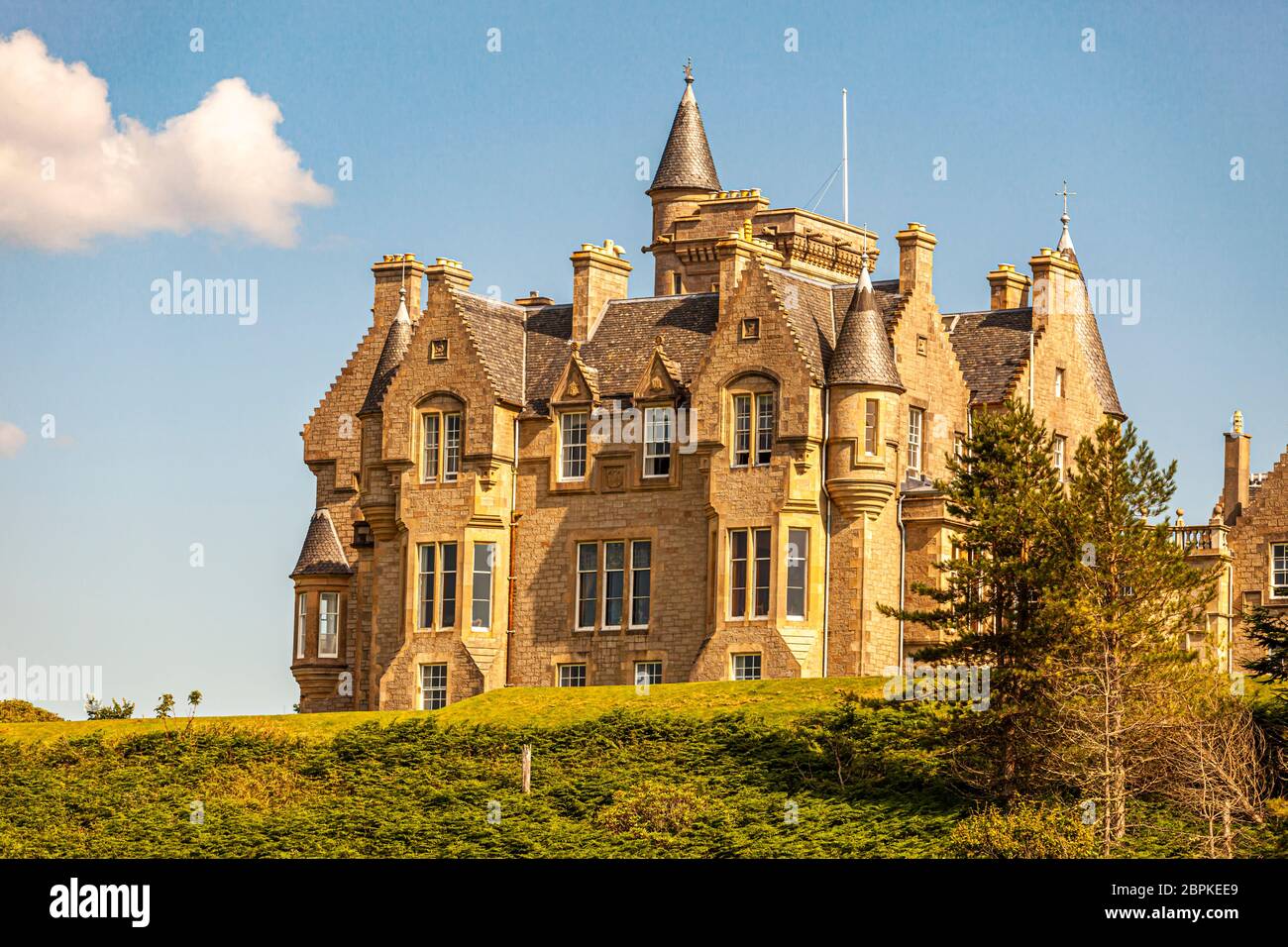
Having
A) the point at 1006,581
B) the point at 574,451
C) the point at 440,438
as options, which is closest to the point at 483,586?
the point at 440,438

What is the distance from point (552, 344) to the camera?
72188 millimetres

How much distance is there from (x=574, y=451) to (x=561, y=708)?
9537 millimetres

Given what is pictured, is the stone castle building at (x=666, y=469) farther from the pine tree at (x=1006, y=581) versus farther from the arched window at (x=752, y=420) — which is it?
the pine tree at (x=1006, y=581)

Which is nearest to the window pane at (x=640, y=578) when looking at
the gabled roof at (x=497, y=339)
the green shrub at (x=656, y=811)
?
the gabled roof at (x=497, y=339)

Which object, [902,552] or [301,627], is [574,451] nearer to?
[902,552]

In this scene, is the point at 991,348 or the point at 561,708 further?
the point at 991,348

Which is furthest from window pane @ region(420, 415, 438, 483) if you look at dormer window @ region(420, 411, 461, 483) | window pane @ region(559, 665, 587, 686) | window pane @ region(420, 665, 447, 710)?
window pane @ region(559, 665, 587, 686)

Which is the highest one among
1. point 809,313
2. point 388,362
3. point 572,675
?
point 809,313

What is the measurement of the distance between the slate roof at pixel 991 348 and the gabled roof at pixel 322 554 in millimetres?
17798

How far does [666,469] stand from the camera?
68688 mm

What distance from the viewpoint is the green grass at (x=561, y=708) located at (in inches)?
2381
